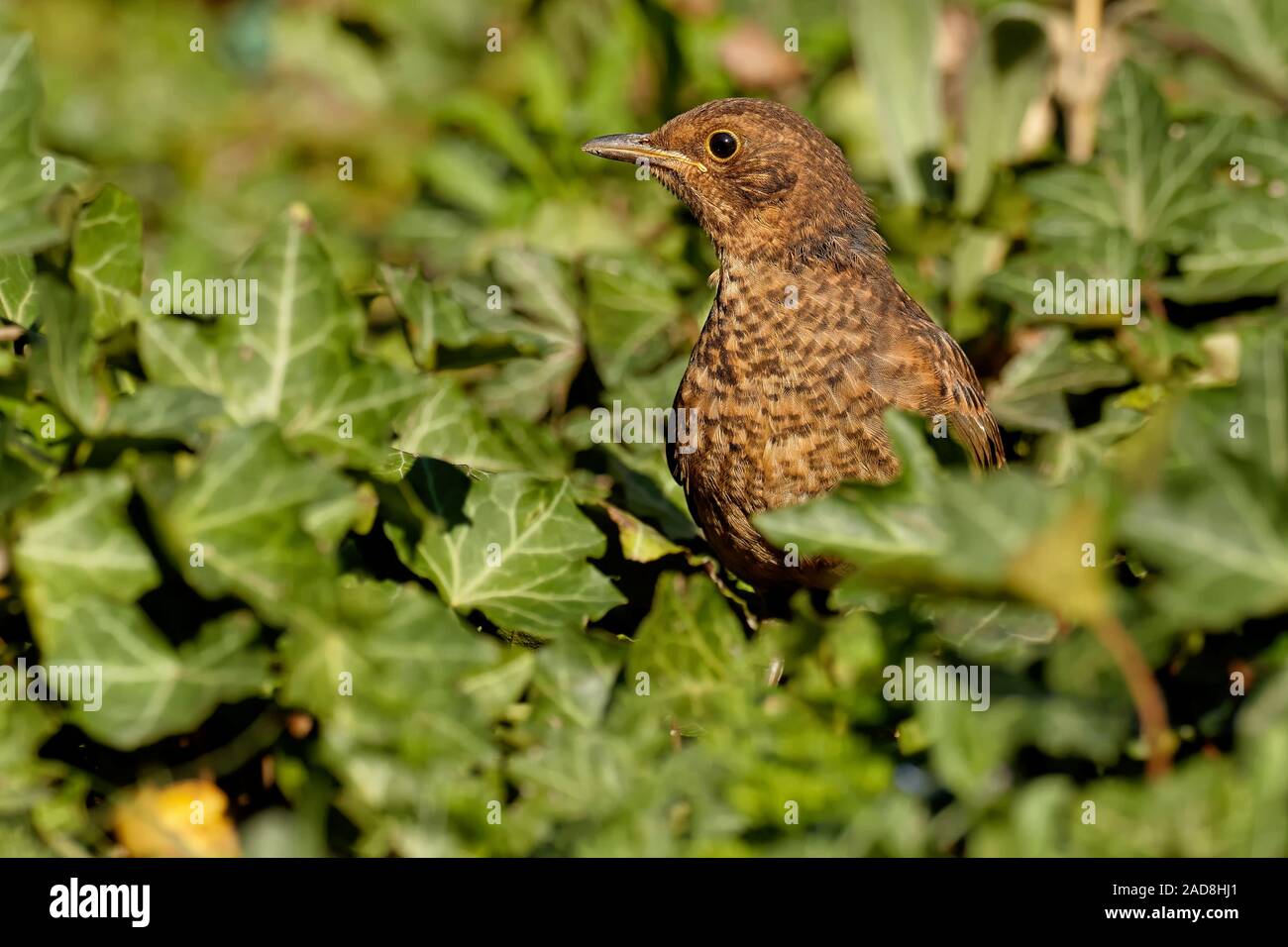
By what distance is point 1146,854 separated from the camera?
2062 millimetres

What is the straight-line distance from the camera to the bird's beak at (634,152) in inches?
176

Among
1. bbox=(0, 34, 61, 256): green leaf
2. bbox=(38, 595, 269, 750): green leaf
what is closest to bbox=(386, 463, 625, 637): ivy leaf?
bbox=(38, 595, 269, 750): green leaf

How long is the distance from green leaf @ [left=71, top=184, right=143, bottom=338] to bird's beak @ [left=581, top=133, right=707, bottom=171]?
5.59 feet

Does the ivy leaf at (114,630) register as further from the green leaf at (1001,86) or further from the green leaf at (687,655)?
the green leaf at (1001,86)

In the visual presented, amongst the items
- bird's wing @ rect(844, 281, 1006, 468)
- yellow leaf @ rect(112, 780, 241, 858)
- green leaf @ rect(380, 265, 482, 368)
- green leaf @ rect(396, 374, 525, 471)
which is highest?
green leaf @ rect(380, 265, 482, 368)

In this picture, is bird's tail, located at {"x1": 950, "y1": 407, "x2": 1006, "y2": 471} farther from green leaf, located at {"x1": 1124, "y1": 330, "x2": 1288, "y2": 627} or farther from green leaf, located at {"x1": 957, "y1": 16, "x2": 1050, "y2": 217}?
green leaf, located at {"x1": 1124, "y1": 330, "x2": 1288, "y2": 627}

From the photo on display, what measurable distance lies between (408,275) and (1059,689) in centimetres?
209

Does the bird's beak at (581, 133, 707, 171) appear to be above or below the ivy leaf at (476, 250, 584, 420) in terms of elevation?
above

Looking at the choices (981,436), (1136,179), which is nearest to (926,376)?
(981,436)

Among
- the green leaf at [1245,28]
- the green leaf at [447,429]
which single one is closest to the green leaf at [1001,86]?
the green leaf at [1245,28]

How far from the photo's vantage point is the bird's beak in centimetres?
448

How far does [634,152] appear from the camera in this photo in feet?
14.9

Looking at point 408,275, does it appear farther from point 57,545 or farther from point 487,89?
point 487,89

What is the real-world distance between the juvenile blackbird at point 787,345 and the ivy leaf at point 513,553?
69cm
